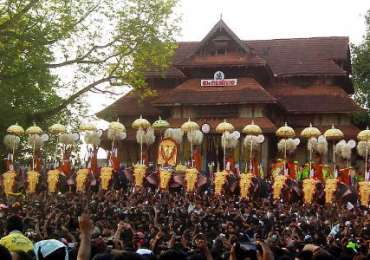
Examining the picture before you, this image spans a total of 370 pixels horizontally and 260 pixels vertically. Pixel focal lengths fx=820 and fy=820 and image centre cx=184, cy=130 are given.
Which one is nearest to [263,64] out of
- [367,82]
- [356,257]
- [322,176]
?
[367,82]

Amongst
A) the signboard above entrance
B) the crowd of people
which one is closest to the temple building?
the signboard above entrance

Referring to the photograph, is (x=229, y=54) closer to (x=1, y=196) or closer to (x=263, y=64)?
(x=263, y=64)

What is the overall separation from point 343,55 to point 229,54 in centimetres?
621

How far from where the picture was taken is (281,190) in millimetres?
22344

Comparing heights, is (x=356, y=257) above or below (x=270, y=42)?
below

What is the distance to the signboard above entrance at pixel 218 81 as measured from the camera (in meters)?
36.1

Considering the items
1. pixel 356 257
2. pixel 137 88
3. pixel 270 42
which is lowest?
pixel 356 257

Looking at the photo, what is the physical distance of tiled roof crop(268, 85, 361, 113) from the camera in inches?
1426

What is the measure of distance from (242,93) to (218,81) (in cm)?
156

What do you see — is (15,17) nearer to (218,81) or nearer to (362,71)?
(218,81)

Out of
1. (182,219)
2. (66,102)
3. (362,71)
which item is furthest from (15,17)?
(362,71)

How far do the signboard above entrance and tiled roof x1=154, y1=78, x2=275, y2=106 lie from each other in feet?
0.51

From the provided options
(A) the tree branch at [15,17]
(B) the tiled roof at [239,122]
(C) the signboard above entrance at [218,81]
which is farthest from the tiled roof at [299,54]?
(A) the tree branch at [15,17]

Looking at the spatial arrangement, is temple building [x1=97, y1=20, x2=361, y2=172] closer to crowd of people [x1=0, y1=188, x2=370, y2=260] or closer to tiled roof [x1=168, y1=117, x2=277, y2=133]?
tiled roof [x1=168, y1=117, x2=277, y2=133]
